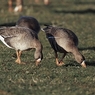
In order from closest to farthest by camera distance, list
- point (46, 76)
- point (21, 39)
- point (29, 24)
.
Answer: point (46, 76)
point (21, 39)
point (29, 24)

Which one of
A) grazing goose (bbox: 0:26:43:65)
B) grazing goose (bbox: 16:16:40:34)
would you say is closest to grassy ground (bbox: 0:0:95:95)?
grazing goose (bbox: 0:26:43:65)

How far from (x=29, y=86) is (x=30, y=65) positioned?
101 inches

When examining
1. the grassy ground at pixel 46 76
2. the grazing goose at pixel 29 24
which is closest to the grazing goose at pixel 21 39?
the grassy ground at pixel 46 76

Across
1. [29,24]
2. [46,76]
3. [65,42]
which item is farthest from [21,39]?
[29,24]

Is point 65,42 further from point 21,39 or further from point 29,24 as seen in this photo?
point 29,24

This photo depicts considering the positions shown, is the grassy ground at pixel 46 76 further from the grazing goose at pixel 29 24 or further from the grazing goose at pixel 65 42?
the grazing goose at pixel 29 24

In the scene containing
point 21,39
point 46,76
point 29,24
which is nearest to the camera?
point 46,76

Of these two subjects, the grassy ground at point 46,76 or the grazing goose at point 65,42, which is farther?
the grazing goose at point 65,42

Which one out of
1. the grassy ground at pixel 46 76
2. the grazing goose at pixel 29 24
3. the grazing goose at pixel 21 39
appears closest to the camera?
the grassy ground at pixel 46 76

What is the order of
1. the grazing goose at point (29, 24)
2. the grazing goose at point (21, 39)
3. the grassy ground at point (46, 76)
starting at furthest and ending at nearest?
the grazing goose at point (29, 24)
the grazing goose at point (21, 39)
the grassy ground at point (46, 76)

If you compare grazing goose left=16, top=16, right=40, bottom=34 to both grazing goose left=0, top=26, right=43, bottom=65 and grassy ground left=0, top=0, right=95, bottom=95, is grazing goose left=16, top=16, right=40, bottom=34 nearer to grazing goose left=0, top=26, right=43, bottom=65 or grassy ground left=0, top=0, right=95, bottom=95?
grassy ground left=0, top=0, right=95, bottom=95

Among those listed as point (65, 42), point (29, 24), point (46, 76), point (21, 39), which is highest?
point (21, 39)

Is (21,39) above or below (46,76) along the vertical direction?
above

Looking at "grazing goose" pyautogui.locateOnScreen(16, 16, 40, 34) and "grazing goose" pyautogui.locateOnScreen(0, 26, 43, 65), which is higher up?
"grazing goose" pyautogui.locateOnScreen(0, 26, 43, 65)
